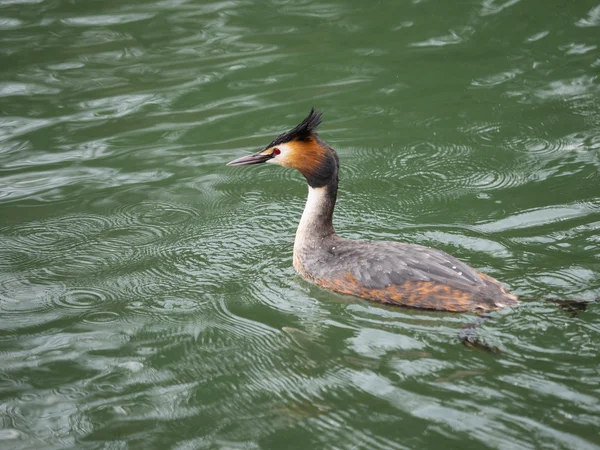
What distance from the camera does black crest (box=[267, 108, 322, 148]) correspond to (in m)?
6.01

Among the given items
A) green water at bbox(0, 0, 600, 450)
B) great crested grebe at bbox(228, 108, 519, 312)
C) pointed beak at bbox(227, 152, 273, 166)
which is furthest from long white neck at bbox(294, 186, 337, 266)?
pointed beak at bbox(227, 152, 273, 166)

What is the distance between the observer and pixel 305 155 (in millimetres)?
6227

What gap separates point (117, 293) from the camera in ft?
19.5

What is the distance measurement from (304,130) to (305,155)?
24 cm

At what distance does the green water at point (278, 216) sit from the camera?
4.50 meters

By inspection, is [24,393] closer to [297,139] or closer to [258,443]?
[258,443]

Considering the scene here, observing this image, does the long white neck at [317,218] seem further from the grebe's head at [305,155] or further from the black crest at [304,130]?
the black crest at [304,130]

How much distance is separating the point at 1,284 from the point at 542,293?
3.99 metres

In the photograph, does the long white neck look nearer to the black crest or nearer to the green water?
the green water

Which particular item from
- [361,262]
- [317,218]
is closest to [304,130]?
[317,218]

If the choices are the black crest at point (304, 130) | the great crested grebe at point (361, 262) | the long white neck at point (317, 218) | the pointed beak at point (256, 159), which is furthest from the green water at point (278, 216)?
the black crest at point (304, 130)

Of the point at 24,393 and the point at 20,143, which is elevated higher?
the point at 20,143

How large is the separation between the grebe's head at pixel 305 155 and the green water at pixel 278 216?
2.37 ft

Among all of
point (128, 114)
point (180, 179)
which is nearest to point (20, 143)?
point (128, 114)
